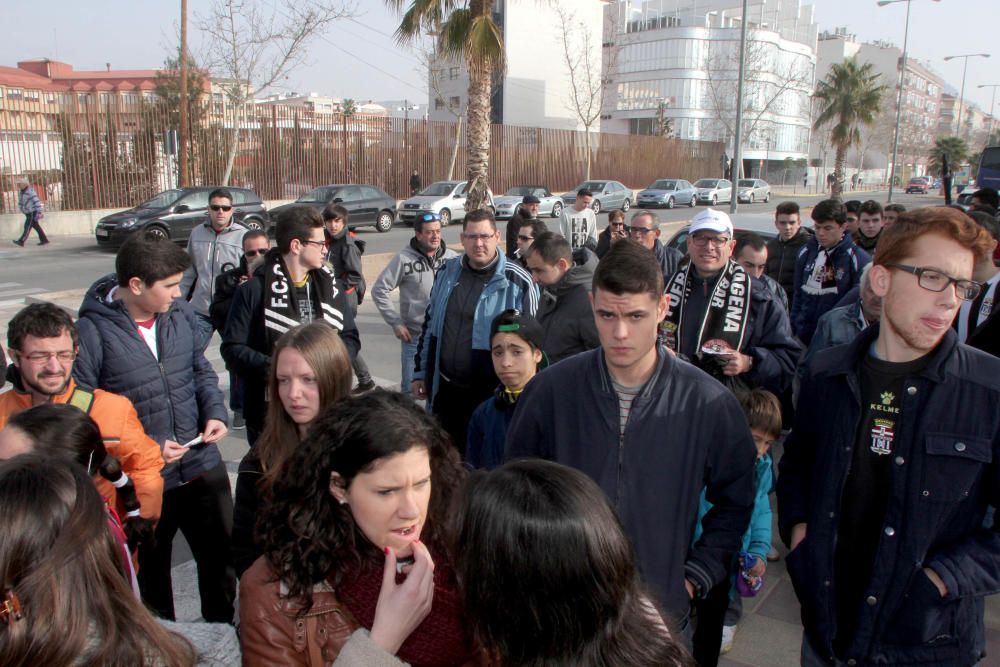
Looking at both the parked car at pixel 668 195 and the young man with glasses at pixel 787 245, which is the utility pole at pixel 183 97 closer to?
the young man with glasses at pixel 787 245

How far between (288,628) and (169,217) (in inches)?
729

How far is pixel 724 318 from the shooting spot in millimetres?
3631

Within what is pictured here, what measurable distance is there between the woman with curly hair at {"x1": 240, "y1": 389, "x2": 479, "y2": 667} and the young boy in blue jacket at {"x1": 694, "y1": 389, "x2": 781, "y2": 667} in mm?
1114

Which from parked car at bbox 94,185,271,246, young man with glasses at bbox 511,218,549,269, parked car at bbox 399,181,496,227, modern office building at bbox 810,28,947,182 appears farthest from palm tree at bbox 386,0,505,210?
modern office building at bbox 810,28,947,182

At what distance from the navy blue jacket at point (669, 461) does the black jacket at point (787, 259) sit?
5265 mm

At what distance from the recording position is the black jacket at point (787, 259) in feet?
23.6

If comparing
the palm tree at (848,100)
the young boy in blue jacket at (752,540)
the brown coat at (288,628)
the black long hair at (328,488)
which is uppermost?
the palm tree at (848,100)

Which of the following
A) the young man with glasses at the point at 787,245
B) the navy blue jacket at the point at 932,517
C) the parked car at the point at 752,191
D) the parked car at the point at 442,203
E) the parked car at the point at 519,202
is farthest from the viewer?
the parked car at the point at 752,191

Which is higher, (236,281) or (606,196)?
(606,196)

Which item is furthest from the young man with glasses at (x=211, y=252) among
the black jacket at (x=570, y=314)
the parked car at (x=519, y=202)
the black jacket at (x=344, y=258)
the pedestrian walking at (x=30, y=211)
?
the parked car at (x=519, y=202)

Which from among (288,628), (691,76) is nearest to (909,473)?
(288,628)

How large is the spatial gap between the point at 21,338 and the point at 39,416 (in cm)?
62

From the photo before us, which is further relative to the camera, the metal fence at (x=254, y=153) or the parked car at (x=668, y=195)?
the parked car at (x=668, y=195)

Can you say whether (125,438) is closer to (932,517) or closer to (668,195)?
(932,517)
